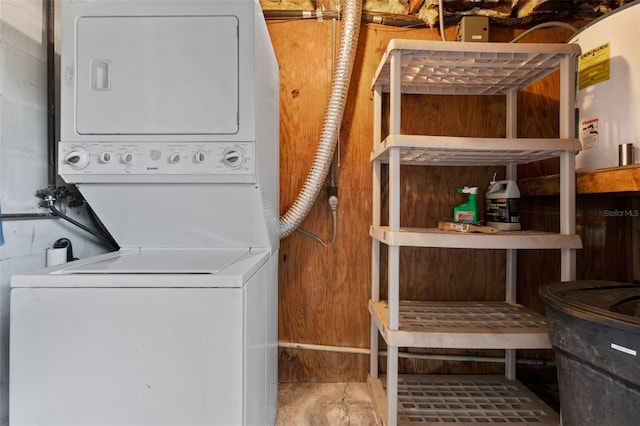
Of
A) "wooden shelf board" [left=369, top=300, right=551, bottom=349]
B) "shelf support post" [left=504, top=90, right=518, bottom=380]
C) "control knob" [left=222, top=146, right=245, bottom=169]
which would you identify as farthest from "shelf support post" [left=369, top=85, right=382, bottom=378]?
"control knob" [left=222, top=146, right=245, bottom=169]

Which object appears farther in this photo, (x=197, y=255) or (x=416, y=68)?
(x=416, y=68)

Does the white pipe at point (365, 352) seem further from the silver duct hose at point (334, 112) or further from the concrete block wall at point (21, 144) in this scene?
the concrete block wall at point (21, 144)

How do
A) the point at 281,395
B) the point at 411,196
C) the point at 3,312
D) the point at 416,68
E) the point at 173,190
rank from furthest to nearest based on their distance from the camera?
the point at 411,196 → the point at 281,395 → the point at 416,68 → the point at 173,190 → the point at 3,312

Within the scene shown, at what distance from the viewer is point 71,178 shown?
105 centimetres

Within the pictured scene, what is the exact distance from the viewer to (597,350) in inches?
33.9

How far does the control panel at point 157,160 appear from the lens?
103 centimetres

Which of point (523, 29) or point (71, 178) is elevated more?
point (523, 29)

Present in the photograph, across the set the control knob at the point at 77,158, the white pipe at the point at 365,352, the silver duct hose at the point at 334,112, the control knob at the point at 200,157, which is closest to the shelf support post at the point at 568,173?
the white pipe at the point at 365,352

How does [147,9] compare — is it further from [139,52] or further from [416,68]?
[416,68]

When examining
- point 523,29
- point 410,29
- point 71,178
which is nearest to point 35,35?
point 71,178

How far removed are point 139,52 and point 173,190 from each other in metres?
0.45

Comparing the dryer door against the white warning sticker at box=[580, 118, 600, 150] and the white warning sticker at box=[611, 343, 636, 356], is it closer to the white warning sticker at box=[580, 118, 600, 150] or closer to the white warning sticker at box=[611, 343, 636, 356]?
the white warning sticker at box=[611, 343, 636, 356]

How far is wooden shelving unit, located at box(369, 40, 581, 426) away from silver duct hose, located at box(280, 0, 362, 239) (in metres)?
0.18

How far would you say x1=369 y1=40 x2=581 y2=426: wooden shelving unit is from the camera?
3.97 feet
